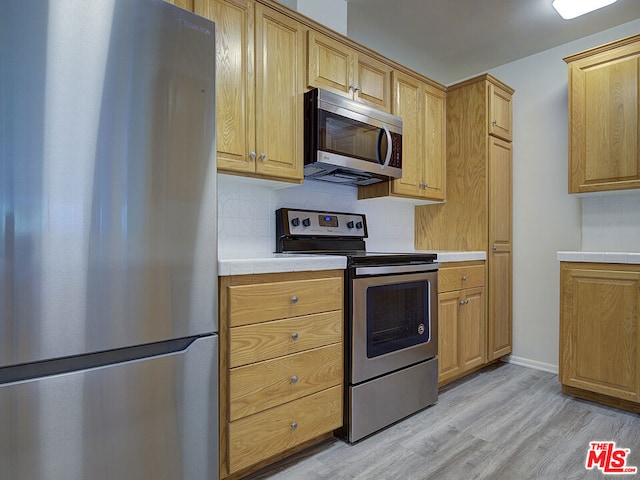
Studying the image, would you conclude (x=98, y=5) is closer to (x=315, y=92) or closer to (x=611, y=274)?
(x=315, y=92)

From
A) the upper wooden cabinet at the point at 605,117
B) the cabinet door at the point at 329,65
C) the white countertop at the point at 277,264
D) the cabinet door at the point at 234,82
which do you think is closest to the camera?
the white countertop at the point at 277,264

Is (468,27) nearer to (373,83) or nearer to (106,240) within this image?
(373,83)

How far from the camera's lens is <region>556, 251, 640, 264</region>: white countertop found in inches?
86.4

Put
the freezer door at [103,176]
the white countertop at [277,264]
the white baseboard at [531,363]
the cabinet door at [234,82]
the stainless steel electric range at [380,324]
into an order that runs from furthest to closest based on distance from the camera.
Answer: the white baseboard at [531,363] → the stainless steel electric range at [380,324] → the cabinet door at [234,82] → the white countertop at [277,264] → the freezer door at [103,176]

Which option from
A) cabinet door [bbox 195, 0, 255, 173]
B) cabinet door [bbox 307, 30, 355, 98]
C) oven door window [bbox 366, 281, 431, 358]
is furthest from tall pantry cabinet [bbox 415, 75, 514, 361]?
cabinet door [bbox 195, 0, 255, 173]

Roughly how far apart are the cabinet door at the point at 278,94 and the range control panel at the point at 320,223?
307 mm

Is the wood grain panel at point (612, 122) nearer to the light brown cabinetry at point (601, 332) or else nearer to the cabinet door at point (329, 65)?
the light brown cabinetry at point (601, 332)

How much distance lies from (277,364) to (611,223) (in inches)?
102

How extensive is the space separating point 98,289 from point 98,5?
80 cm

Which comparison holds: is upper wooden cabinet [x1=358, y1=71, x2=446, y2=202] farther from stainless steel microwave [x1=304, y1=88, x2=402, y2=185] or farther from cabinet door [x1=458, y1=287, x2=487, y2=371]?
cabinet door [x1=458, y1=287, x2=487, y2=371]

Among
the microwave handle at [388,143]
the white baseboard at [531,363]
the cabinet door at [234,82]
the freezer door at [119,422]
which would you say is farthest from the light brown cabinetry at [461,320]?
the freezer door at [119,422]

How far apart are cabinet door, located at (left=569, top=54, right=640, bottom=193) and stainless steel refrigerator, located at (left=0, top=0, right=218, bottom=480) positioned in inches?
99.7

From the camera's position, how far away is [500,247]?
9.91 feet

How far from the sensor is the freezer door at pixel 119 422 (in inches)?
38.4
